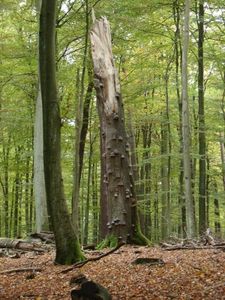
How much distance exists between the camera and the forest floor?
477 centimetres

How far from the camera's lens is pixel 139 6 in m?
11.8

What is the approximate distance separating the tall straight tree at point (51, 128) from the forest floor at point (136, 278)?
70 centimetres

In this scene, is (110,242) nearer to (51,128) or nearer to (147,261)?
(147,261)

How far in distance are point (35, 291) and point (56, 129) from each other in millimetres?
2261

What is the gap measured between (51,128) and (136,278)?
241cm

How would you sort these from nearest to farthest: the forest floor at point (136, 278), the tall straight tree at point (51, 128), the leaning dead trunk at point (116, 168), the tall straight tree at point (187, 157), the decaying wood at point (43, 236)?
the forest floor at point (136, 278), the tall straight tree at point (51, 128), the leaning dead trunk at point (116, 168), the tall straight tree at point (187, 157), the decaying wood at point (43, 236)

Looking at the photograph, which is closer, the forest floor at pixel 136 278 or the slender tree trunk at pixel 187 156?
the forest floor at pixel 136 278

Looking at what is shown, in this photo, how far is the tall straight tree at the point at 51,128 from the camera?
6082mm

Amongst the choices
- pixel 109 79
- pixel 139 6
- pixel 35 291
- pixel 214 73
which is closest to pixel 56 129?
pixel 35 291

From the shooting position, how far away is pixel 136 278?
5.42 m

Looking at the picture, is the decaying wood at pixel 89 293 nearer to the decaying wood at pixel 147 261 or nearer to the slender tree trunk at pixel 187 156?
the decaying wood at pixel 147 261

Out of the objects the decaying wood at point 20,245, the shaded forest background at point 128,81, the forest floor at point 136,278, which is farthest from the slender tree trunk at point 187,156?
the decaying wood at point 20,245

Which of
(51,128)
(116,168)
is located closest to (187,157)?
(116,168)

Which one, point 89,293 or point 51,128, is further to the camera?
point 51,128
